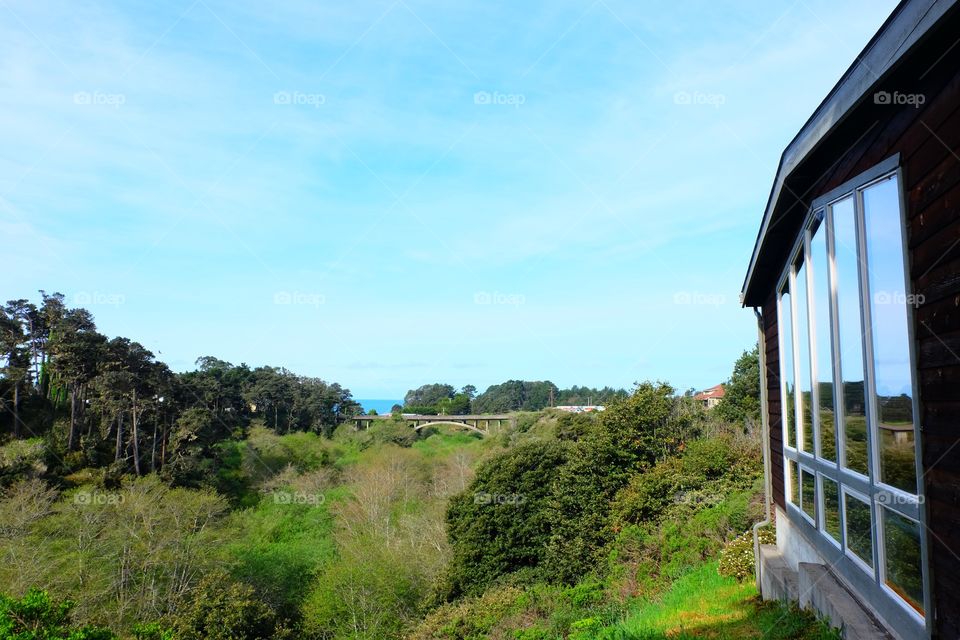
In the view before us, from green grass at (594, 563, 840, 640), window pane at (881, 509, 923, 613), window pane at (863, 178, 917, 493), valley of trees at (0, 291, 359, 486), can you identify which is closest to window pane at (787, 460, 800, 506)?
green grass at (594, 563, 840, 640)

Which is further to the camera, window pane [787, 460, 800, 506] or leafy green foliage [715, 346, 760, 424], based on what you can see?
leafy green foliage [715, 346, 760, 424]

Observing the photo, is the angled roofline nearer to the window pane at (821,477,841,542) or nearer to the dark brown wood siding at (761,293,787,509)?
the dark brown wood siding at (761,293,787,509)

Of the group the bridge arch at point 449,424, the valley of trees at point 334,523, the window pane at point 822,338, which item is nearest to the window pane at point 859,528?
the window pane at point 822,338

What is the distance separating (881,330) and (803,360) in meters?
2.70

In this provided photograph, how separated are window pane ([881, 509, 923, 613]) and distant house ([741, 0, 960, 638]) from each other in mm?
16

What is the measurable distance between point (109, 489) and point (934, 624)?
36.9 m

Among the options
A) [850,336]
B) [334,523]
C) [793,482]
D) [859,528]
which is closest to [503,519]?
[793,482]

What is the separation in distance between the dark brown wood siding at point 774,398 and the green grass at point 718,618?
4.92ft

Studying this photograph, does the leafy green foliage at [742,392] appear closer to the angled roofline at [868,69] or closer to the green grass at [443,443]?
the angled roofline at [868,69]

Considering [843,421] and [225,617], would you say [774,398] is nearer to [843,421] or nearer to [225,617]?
[843,421]

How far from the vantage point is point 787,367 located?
25.8 feet

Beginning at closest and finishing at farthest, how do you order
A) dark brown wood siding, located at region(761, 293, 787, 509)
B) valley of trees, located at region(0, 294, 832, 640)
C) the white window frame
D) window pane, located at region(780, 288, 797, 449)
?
the white window frame
window pane, located at region(780, 288, 797, 449)
dark brown wood siding, located at region(761, 293, 787, 509)
valley of trees, located at region(0, 294, 832, 640)

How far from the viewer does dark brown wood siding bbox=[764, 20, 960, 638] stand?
3.29 m

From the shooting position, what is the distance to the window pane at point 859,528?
495cm
